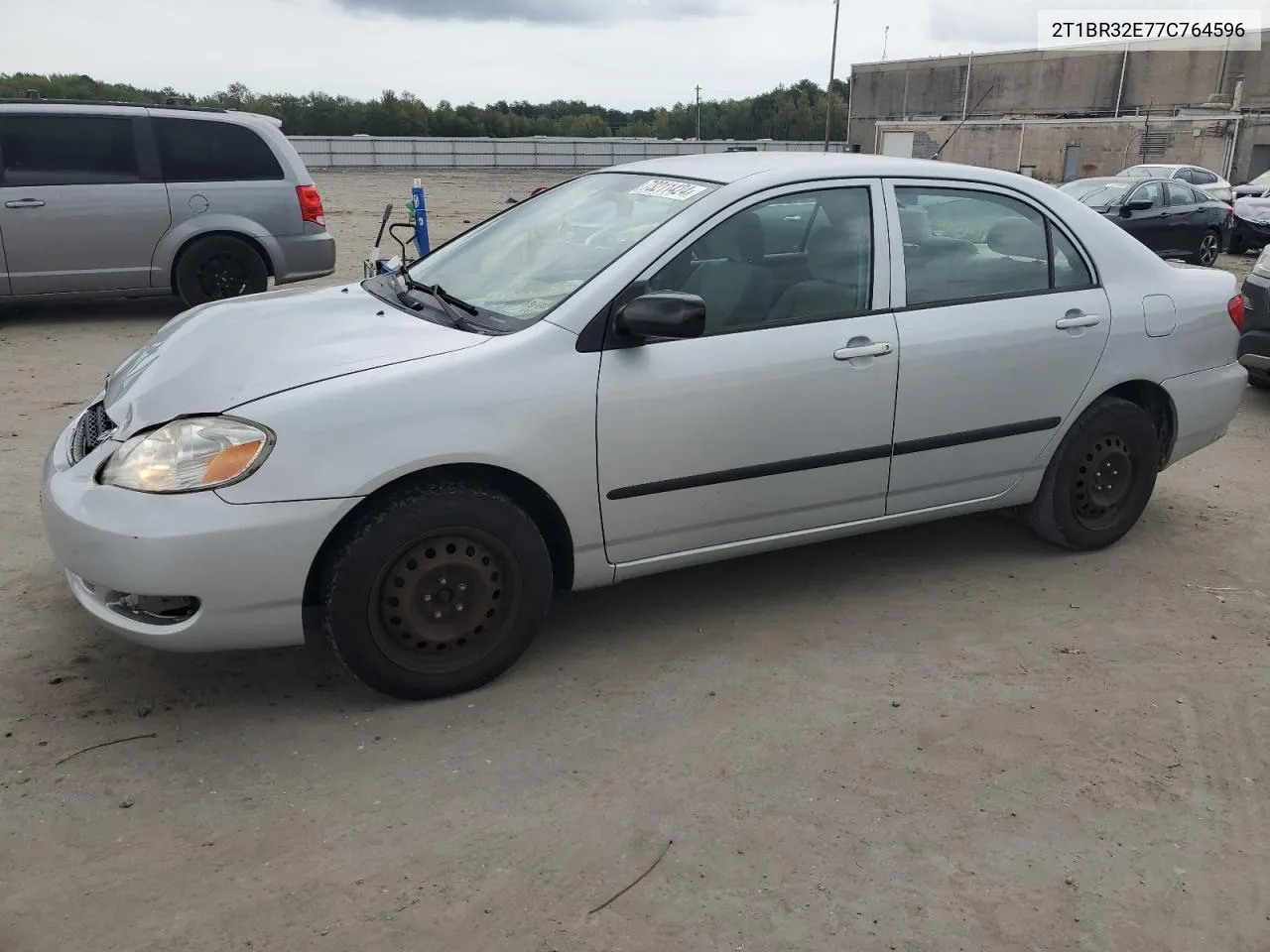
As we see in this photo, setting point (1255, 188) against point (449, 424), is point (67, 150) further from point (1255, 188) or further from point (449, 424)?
point (1255, 188)

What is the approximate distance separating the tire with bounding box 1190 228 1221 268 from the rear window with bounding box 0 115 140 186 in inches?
567

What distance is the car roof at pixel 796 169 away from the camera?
13.1 ft

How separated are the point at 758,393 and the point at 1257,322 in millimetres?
5156

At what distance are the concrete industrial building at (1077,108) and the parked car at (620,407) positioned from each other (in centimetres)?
3967

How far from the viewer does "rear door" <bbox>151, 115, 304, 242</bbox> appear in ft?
30.6

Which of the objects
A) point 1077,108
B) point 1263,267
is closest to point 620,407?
point 1263,267

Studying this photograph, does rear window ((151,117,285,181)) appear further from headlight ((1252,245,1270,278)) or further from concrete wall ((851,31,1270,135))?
concrete wall ((851,31,1270,135))

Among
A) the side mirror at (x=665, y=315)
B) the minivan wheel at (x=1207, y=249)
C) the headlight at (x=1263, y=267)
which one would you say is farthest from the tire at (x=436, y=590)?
the minivan wheel at (x=1207, y=249)

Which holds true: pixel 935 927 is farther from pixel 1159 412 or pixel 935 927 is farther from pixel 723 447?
pixel 1159 412

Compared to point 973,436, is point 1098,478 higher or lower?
lower

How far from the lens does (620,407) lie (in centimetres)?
353

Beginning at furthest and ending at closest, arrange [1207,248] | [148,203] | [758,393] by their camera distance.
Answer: [1207,248], [148,203], [758,393]

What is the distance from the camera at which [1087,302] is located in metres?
4.46

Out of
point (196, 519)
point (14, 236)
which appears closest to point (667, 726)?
point (196, 519)
